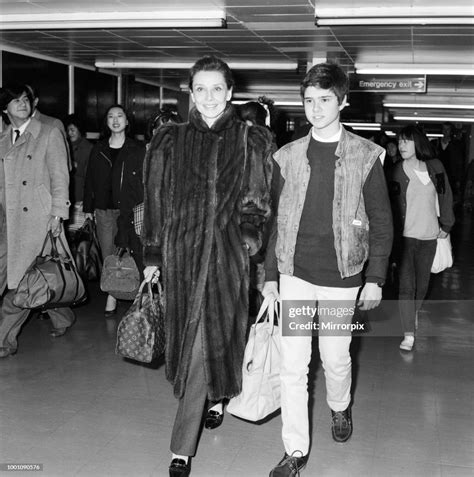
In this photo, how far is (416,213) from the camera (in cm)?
545

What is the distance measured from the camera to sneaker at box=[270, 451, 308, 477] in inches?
122

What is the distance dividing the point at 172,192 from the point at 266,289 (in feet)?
2.00

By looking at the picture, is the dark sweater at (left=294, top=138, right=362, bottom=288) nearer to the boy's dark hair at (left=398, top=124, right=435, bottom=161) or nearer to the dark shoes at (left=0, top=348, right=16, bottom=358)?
the boy's dark hair at (left=398, top=124, right=435, bottom=161)

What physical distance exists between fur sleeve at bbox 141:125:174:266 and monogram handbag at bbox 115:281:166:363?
0.75 ft

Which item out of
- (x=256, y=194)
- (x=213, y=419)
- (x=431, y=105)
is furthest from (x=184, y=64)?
(x=431, y=105)

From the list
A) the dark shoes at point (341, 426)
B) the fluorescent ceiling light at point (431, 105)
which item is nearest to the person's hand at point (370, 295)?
the dark shoes at point (341, 426)

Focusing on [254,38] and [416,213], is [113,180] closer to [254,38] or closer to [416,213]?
[416,213]

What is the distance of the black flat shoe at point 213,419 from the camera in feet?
12.5

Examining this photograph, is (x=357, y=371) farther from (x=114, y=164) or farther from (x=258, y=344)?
(x=114, y=164)

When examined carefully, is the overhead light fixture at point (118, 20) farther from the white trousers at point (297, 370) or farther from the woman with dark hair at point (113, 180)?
the white trousers at point (297, 370)

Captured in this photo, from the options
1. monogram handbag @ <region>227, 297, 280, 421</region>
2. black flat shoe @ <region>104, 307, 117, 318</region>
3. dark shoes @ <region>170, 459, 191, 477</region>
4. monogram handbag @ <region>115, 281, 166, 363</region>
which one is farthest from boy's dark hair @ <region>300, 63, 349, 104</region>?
black flat shoe @ <region>104, 307, 117, 318</region>

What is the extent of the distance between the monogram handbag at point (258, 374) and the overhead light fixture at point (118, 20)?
4795 millimetres

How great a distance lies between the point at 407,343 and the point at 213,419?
2253mm

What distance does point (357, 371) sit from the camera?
4.97 m
